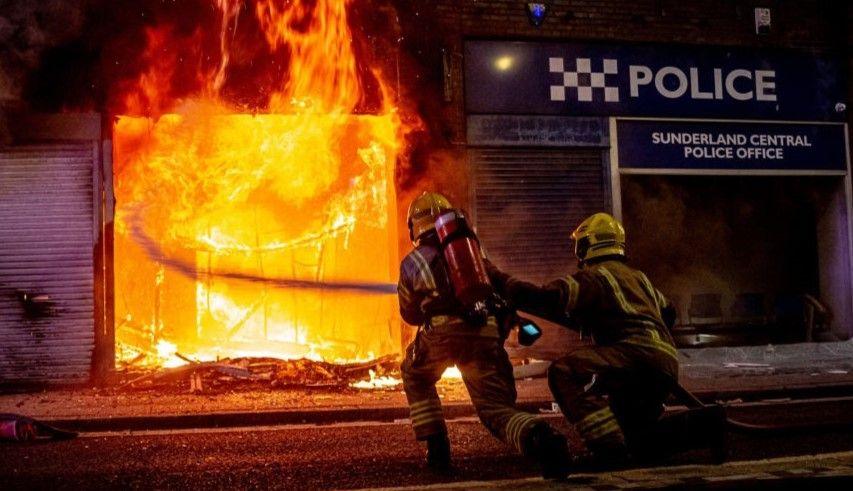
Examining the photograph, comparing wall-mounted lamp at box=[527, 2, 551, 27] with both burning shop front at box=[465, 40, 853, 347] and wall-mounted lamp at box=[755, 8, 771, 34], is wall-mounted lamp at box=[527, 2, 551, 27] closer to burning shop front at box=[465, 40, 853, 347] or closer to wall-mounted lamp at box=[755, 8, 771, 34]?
burning shop front at box=[465, 40, 853, 347]

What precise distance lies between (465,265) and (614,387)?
105 cm

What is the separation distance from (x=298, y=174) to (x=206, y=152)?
52.0 inches

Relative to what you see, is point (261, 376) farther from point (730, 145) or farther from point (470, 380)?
point (730, 145)

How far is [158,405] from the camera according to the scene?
7883 millimetres

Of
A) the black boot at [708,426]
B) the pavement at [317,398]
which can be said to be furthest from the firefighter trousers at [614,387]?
the pavement at [317,398]

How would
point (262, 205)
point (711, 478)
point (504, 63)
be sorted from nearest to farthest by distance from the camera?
point (711, 478) < point (504, 63) < point (262, 205)

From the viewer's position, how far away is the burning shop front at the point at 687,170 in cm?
1138

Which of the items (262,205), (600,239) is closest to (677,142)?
(262,205)

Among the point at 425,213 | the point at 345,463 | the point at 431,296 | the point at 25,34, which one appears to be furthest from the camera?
the point at 25,34

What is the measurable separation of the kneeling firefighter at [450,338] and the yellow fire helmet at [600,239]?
0.64 meters

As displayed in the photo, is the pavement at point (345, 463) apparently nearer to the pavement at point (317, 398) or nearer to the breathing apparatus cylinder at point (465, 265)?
the pavement at point (317, 398)

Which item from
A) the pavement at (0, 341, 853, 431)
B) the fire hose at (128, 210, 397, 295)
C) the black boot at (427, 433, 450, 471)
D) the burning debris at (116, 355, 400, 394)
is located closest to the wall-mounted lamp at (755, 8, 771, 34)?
the pavement at (0, 341, 853, 431)

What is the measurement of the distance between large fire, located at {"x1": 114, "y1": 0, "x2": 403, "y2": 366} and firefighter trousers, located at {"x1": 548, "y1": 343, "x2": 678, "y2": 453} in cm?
692

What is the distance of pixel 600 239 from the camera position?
182 inches
